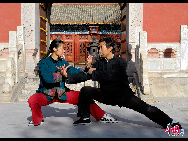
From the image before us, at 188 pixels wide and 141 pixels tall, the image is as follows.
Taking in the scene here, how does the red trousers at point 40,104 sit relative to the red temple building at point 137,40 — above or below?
below

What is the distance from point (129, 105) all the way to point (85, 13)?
17542 millimetres

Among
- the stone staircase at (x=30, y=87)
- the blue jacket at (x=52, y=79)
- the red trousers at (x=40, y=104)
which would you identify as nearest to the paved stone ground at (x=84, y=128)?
the red trousers at (x=40, y=104)

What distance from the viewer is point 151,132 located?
3.07 meters

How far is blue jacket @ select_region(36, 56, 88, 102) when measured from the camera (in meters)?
3.49

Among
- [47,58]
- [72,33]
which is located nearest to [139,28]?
[47,58]

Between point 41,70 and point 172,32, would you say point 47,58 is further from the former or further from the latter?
point 172,32

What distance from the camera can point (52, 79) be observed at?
11.5 feet

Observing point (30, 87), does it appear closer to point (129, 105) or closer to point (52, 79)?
point (52, 79)

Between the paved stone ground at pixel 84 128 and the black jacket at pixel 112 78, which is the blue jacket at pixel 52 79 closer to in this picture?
the black jacket at pixel 112 78

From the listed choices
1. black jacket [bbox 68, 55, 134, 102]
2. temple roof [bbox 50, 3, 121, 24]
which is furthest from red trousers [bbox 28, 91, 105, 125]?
temple roof [bbox 50, 3, 121, 24]

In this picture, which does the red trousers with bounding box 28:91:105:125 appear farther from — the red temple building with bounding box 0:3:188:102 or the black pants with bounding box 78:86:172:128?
the red temple building with bounding box 0:3:188:102

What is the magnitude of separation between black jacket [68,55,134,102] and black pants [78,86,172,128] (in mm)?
70

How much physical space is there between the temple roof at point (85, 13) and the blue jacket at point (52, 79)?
16.0 meters

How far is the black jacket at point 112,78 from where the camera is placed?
326 cm
